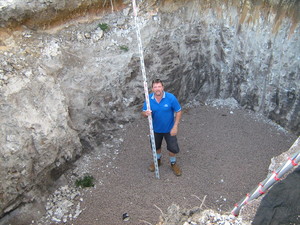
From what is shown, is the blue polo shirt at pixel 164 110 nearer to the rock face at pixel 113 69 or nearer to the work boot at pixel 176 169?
the work boot at pixel 176 169

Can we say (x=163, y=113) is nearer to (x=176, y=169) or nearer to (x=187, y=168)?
(x=176, y=169)

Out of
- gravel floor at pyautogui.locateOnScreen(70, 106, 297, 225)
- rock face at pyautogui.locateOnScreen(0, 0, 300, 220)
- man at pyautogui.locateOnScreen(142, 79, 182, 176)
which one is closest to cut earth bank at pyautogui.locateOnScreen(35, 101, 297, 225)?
gravel floor at pyautogui.locateOnScreen(70, 106, 297, 225)

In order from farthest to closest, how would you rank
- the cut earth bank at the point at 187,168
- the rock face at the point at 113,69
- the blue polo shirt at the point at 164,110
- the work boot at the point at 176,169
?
1. the work boot at the point at 176,169
2. the cut earth bank at the point at 187,168
3. the blue polo shirt at the point at 164,110
4. the rock face at the point at 113,69

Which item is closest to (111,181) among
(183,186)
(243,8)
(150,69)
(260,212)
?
(183,186)

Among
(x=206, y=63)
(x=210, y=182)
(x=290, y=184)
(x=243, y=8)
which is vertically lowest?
(x=210, y=182)

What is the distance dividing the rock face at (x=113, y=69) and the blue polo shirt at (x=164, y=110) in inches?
→ 62.8

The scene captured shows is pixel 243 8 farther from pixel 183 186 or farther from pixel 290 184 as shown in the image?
pixel 290 184

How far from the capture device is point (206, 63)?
28.2ft

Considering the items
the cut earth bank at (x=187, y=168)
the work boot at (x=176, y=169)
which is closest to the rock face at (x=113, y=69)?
the cut earth bank at (x=187, y=168)

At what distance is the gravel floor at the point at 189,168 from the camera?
5.99m

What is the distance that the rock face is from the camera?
5629 millimetres

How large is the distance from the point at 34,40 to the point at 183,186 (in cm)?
400

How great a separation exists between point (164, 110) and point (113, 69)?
1.83 metres

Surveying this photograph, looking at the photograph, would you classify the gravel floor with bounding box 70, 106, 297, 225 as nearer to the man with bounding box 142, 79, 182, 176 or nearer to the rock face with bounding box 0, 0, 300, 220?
the rock face with bounding box 0, 0, 300, 220
